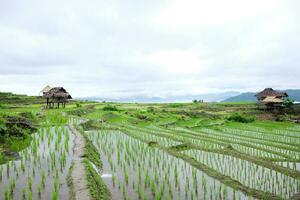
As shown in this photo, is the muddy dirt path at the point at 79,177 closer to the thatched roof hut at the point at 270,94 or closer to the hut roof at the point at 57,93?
the hut roof at the point at 57,93

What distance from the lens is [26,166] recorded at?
27.4ft

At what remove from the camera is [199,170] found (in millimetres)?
8805

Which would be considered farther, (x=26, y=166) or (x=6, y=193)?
(x=26, y=166)

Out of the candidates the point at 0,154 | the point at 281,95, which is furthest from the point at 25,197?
the point at 281,95

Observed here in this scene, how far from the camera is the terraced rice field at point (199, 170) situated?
22.4 feet

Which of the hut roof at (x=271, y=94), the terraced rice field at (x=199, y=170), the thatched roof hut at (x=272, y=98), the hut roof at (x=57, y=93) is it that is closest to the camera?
the terraced rice field at (x=199, y=170)

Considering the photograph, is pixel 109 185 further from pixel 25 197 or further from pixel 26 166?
pixel 26 166

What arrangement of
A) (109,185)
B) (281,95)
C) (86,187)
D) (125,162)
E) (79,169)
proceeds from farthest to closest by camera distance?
(281,95) → (125,162) → (79,169) → (109,185) → (86,187)

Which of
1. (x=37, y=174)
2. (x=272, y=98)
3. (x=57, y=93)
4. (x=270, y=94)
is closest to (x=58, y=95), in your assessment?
(x=57, y=93)

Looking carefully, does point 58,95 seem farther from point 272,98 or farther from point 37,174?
point 272,98

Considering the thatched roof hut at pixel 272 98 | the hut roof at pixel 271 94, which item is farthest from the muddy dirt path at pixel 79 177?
the hut roof at pixel 271 94

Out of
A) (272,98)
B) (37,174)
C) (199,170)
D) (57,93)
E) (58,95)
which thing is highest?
(57,93)

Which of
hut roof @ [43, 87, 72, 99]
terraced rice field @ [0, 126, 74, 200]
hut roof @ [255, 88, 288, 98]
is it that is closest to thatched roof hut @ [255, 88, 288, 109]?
hut roof @ [255, 88, 288, 98]

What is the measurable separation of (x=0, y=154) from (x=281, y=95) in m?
38.6
